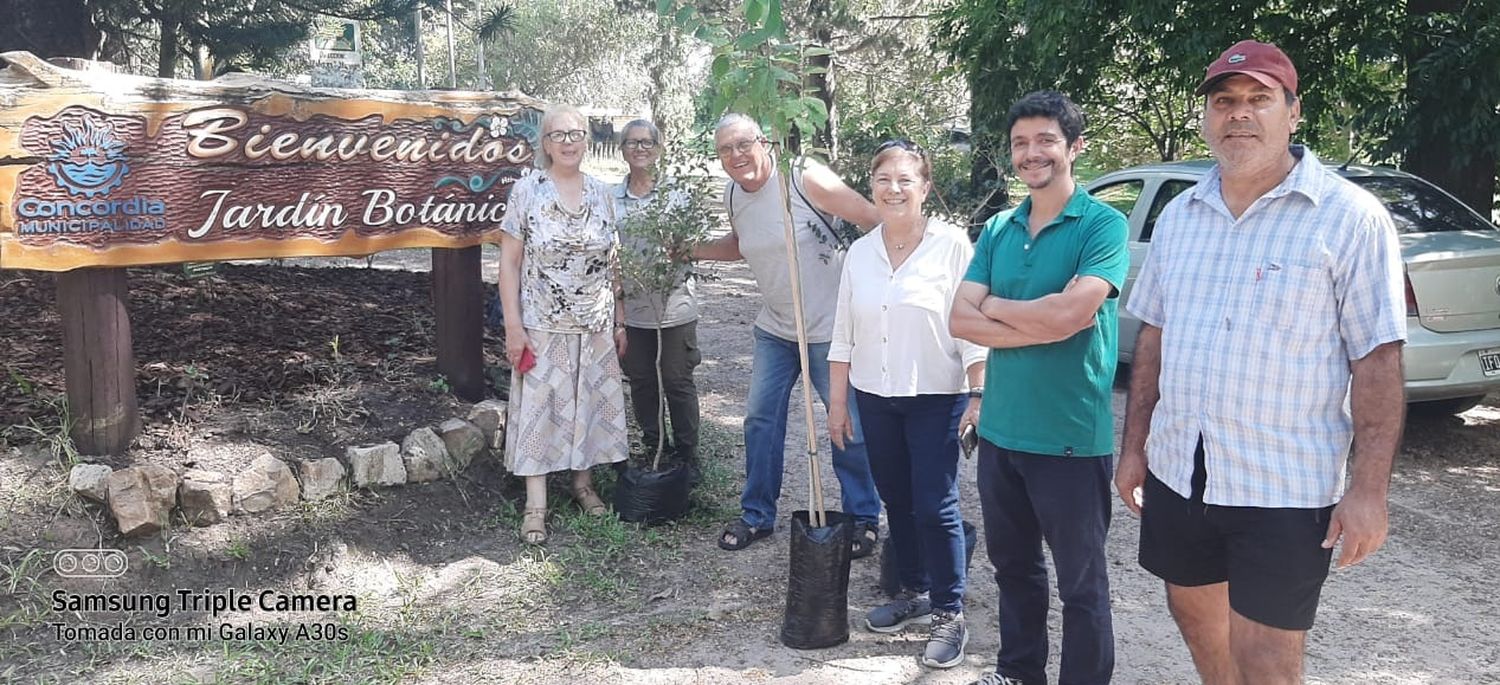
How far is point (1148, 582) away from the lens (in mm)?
4438

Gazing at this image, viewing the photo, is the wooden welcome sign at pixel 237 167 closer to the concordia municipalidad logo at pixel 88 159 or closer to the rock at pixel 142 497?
the concordia municipalidad logo at pixel 88 159

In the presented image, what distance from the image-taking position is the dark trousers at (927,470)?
11.8ft

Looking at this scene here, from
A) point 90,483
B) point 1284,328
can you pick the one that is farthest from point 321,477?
point 1284,328

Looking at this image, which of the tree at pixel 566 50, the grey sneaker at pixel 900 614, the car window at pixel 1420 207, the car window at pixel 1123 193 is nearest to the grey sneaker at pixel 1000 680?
the grey sneaker at pixel 900 614

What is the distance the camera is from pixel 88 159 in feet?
13.6

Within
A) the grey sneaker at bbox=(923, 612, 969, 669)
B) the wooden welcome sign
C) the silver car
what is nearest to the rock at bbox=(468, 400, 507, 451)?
the wooden welcome sign

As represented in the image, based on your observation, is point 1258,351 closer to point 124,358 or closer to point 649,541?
point 649,541

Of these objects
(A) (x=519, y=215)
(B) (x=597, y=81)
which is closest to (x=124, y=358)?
(A) (x=519, y=215)

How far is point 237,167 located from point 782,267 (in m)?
2.32

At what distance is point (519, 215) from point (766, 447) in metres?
1.42

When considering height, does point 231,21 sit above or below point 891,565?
above

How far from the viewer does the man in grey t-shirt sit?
4.22 meters

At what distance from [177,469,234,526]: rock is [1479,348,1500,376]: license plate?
603 cm

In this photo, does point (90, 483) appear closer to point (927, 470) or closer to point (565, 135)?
point (565, 135)
